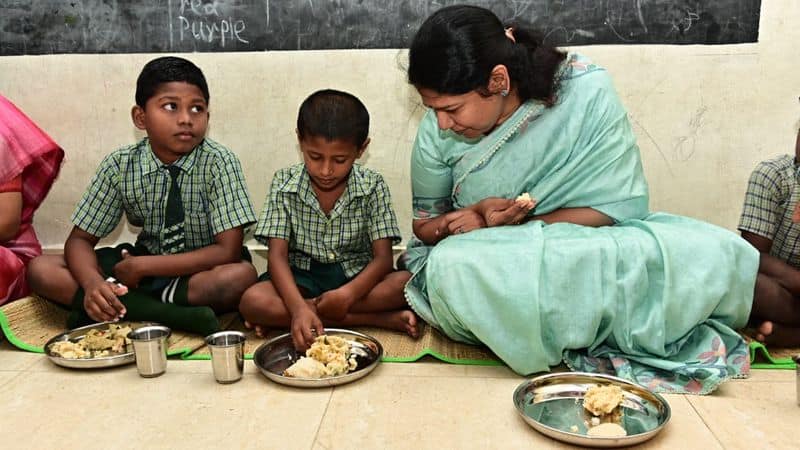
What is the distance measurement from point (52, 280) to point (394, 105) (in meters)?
1.48

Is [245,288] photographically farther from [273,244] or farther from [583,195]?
[583,195]

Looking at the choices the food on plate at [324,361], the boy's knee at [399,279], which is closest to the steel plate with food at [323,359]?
the food on plate at [324,361]

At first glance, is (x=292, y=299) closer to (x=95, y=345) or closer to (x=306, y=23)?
(x=95, y=345)

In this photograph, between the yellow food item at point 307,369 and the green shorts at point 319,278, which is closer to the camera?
the yellow food item at point 307,369

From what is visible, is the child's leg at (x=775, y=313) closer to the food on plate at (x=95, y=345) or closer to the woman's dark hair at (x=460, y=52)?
the woman's dark hair at (x=460, y=52)

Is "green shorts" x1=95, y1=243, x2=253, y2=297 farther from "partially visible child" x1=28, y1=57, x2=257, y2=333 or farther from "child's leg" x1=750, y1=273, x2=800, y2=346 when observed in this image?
"child's leg" x1=750, y1=273, x2=800, y2=346

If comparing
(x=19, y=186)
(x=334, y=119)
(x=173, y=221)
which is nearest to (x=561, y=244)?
(x=334, y=119)

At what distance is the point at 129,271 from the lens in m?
2.41

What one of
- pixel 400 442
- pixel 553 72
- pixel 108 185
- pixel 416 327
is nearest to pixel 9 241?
pixel 108 185

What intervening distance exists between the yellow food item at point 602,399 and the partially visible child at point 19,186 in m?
2.02

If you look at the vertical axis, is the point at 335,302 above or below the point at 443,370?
above

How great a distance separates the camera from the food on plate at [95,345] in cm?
214

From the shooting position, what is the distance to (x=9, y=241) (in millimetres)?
2572

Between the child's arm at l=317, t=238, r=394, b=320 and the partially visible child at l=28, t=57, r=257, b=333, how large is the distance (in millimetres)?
351
